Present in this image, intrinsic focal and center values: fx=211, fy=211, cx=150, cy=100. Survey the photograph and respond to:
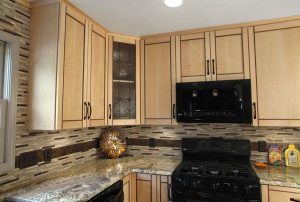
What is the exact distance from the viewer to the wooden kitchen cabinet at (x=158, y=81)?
226cm

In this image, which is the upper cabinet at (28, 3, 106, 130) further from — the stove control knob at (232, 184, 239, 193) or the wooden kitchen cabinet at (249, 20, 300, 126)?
the wooden kitchen cabinet at (249, 20, 300, 126)

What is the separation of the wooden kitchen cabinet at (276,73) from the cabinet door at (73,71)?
1583 millimetres

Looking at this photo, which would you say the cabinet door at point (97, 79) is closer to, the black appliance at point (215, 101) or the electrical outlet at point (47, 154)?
the electrical outlet at point (47, 154)

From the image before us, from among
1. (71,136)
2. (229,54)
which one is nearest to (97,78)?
(71,136)

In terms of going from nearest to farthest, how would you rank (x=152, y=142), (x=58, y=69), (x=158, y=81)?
(x=58, y=69) < (x=158, y=81) < (x=152, y=142)

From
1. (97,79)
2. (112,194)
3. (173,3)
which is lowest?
(112,194)

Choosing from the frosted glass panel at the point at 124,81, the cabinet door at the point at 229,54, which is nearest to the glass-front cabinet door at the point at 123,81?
the frosted glass panel at the point at 124,81

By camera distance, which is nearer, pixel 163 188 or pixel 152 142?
pixel 163 188

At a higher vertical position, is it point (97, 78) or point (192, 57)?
point (192, 57)

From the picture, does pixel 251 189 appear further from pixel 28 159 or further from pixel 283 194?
pixel 28 159

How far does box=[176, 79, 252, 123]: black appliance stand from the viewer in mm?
1979

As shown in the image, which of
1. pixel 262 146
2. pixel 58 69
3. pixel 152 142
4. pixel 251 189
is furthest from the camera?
pixel 152 142

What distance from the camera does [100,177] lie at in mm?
1743

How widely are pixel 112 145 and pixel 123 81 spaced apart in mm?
739
